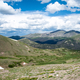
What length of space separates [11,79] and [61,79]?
16288mm

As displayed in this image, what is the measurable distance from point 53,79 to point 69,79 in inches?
171

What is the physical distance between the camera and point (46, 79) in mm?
24562

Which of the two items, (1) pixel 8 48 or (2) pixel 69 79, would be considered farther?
(1) pixel 8 48

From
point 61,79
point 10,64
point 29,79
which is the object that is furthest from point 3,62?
point 61,79

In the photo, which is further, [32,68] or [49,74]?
[32,68]

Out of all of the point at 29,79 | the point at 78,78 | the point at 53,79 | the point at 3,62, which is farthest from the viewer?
the point at 3,62

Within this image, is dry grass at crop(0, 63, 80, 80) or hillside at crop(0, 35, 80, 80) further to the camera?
hillside at crop(0, 35, 80, 80)

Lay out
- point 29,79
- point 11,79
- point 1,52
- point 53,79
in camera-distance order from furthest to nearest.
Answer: point 1,52, point 11,79, point 29,79, point 53,79

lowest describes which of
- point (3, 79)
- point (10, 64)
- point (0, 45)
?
point (10, 64)

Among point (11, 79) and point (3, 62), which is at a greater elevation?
point (11, 79)

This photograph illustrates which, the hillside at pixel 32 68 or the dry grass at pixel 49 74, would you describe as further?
the hillside at pixel 32 68

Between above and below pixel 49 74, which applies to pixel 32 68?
below

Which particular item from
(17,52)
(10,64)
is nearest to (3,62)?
(10,64)

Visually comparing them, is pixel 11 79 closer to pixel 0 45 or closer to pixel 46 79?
pixel 46 79
